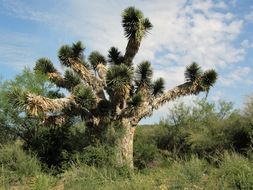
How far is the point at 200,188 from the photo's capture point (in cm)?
888

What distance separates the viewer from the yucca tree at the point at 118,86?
58.4 feet

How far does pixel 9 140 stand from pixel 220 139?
33.1 feet

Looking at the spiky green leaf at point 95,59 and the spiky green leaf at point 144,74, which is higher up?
the spiky green leaf at point 95,59

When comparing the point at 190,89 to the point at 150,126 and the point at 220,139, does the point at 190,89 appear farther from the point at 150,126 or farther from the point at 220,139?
the point at 150,126

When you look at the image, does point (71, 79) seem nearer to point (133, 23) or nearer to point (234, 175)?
point (133, 23)

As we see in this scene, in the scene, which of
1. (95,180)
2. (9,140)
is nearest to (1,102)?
(9,140)

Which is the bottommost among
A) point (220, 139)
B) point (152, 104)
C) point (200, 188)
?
point (200, 188)

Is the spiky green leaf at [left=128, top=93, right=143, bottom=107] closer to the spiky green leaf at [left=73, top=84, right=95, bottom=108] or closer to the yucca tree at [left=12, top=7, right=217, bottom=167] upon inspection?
the yucca tree at [left=12, top=7, right=217, bottom=167]

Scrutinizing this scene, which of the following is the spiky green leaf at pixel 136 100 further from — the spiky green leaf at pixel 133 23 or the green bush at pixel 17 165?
the green bush at pixel 17 165

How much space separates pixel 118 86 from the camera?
17.5 meters

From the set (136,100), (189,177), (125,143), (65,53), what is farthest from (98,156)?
(189,177)

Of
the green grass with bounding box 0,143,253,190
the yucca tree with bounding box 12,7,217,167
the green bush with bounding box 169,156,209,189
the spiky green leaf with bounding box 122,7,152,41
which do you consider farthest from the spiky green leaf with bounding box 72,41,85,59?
the green bush with bounding box 169,156,209,189

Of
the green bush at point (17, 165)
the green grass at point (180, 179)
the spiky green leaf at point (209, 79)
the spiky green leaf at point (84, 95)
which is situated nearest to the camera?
the green grass at point (180, 179)

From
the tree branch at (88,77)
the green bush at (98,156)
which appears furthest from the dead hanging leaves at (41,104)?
the tree branch at (88,77)
